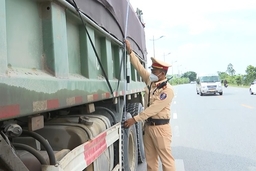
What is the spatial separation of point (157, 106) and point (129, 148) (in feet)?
3.02

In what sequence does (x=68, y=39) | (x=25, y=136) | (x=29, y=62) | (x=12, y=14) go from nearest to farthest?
(x=12, y=14) < (x=29, y=62) < (x=25, y=136) < (x=68, y=39)

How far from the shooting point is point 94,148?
8.68 feet

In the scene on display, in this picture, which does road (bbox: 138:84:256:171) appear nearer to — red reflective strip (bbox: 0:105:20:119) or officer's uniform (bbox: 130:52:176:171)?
officer's uniform (bbox: 130:52:176:171)

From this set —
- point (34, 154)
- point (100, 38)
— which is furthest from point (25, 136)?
point (100, 38)

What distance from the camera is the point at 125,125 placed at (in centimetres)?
399

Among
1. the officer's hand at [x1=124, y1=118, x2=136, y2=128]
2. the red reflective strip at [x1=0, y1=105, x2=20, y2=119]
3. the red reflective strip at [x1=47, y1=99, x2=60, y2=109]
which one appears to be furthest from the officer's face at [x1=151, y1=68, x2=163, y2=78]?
the red reflective strip at [x1=0, y1=105, x2=20, y2=119]

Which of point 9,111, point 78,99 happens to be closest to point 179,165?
point 78,99

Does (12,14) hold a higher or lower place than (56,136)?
higher

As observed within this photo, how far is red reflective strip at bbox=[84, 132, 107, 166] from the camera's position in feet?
7.98

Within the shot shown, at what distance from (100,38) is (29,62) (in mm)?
1443

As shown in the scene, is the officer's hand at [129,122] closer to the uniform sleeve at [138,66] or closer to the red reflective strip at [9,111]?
the uniform sleeve at [138,66]

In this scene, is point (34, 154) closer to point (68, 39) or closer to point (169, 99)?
point (68, 39)

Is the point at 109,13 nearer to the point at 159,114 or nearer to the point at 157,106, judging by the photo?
the point at 157,106

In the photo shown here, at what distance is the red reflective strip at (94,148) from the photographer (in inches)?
95.7
